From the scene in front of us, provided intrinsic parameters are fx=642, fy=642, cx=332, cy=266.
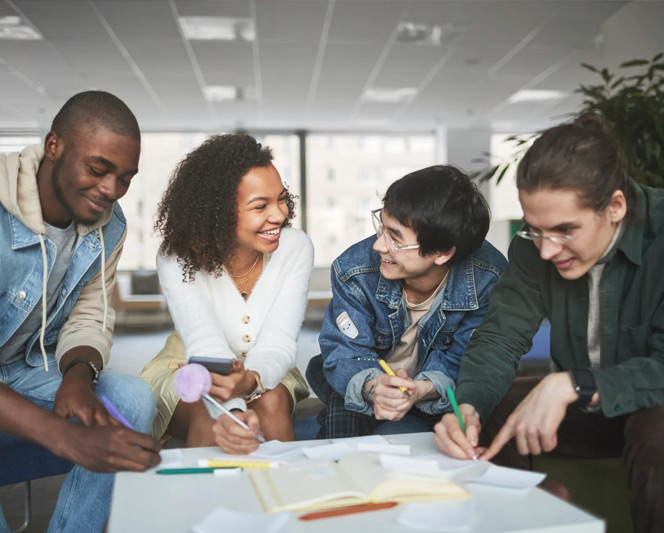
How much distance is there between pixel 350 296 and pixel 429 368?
32 centimetres

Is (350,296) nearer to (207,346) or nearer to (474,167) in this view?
(207,346)

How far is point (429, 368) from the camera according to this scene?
6.09 feet

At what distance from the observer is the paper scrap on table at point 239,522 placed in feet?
2.72

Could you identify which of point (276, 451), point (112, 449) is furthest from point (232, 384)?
point (112, 449)

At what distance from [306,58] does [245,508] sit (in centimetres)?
629

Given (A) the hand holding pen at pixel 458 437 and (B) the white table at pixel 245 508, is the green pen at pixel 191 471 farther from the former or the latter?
(A) the hand holding pen at pixel 458 437

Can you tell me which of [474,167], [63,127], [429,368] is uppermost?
[474,167]

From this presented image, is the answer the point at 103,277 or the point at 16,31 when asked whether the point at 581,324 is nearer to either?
the point at 103,277

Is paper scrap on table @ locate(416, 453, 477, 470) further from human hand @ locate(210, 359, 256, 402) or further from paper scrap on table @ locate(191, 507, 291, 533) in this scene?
human hand @ locate(210, 359, 256, 402)

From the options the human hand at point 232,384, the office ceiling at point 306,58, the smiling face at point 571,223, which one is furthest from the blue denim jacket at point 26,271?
the office ceiling at point 306,58

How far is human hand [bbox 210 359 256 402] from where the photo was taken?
148 cm

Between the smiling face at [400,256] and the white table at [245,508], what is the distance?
0.90 meters

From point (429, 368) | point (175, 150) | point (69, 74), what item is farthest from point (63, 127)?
point (175, 150)

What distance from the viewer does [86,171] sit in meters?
1.64
